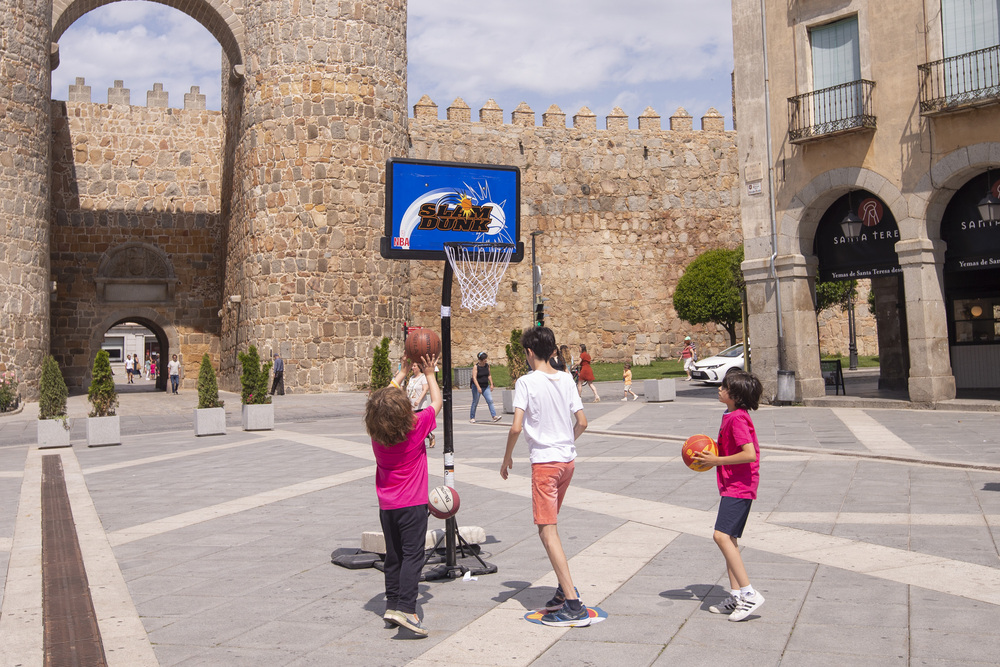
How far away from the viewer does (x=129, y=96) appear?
3250 centimetres

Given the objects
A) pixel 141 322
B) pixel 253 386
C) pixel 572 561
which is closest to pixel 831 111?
pixel 253 386

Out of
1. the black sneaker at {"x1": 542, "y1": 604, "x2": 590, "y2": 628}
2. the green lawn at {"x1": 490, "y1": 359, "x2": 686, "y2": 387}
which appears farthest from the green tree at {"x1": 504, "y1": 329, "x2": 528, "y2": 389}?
the black sneaker at {"x1": 542, "y1": 604, "x2": 590, "y2": 628}

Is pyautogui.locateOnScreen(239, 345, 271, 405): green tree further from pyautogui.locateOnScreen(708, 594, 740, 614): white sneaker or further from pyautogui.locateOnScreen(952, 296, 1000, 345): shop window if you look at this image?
pyautogui.locateOnScreen(708, 594, 740, 614): white sneaker

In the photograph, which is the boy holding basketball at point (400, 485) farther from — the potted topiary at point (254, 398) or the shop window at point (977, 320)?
the shop window at point (977, 320)

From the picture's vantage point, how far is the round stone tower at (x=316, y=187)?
26.2 meters

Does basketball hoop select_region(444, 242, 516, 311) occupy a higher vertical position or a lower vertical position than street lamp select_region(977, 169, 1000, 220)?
lower

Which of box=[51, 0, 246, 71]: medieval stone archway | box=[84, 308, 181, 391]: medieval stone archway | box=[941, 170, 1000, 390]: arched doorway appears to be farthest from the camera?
box=[84, 308, 181, 391]: medieval stone archway

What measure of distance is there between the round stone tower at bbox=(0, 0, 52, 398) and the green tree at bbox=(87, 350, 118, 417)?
385 inches

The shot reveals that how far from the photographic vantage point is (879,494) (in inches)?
323

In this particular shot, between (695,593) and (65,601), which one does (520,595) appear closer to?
(695,593)

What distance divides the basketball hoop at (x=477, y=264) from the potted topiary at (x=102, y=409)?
31.0 ft

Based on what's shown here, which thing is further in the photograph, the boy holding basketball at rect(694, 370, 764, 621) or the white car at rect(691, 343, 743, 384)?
the white car at rect(691, 343, 743, 384)

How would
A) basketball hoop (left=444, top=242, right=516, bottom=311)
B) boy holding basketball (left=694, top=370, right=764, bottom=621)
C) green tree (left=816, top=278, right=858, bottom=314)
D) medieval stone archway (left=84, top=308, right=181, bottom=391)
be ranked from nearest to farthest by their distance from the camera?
1. boy holding basketball (left=694, top=370, right=764, bottom=621)
2. basketball hoop (left=444, top=242, right=516, bottom=311)
3. medieval stone archway (left=84, top=308, right=181, bottom=391)
4. green tree (left=816, top=278, right=858, bottom=314)

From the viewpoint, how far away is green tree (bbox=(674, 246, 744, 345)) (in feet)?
111
